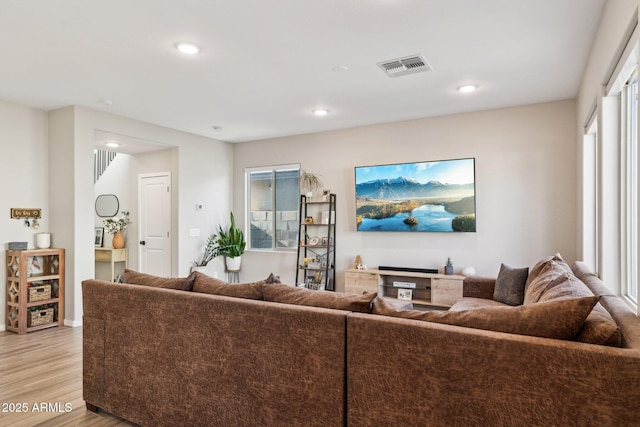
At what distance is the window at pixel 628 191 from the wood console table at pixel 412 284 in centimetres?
195

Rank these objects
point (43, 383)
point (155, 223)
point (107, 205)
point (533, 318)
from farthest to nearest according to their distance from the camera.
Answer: point (107, 205) → point (155, 223) → point (43, 383) → point (533, 318)

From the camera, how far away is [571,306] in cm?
137

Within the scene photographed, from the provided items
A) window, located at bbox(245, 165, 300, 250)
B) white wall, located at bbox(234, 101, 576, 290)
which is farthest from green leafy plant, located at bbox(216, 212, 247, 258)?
white wall, located at bbox(234, 101, 576, 290)

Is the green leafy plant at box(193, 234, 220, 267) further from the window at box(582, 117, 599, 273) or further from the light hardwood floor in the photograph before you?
the window at box(582, 117, 599, 273)

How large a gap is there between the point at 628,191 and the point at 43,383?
14.7ft

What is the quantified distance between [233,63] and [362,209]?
2914 millimetres

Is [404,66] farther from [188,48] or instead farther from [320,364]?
[320,364]

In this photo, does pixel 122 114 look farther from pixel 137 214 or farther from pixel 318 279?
pixel 318 279

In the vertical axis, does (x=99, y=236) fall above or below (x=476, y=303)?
above

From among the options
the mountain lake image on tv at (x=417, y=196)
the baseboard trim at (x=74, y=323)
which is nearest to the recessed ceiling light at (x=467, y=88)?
the mountain lake image on tv at (x=417, y=196)

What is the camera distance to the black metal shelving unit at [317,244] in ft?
19.0

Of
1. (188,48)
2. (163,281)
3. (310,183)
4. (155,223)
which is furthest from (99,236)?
(163,281)

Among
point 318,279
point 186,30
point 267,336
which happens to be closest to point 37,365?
point 267,336

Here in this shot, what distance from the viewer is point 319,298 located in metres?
1.90
